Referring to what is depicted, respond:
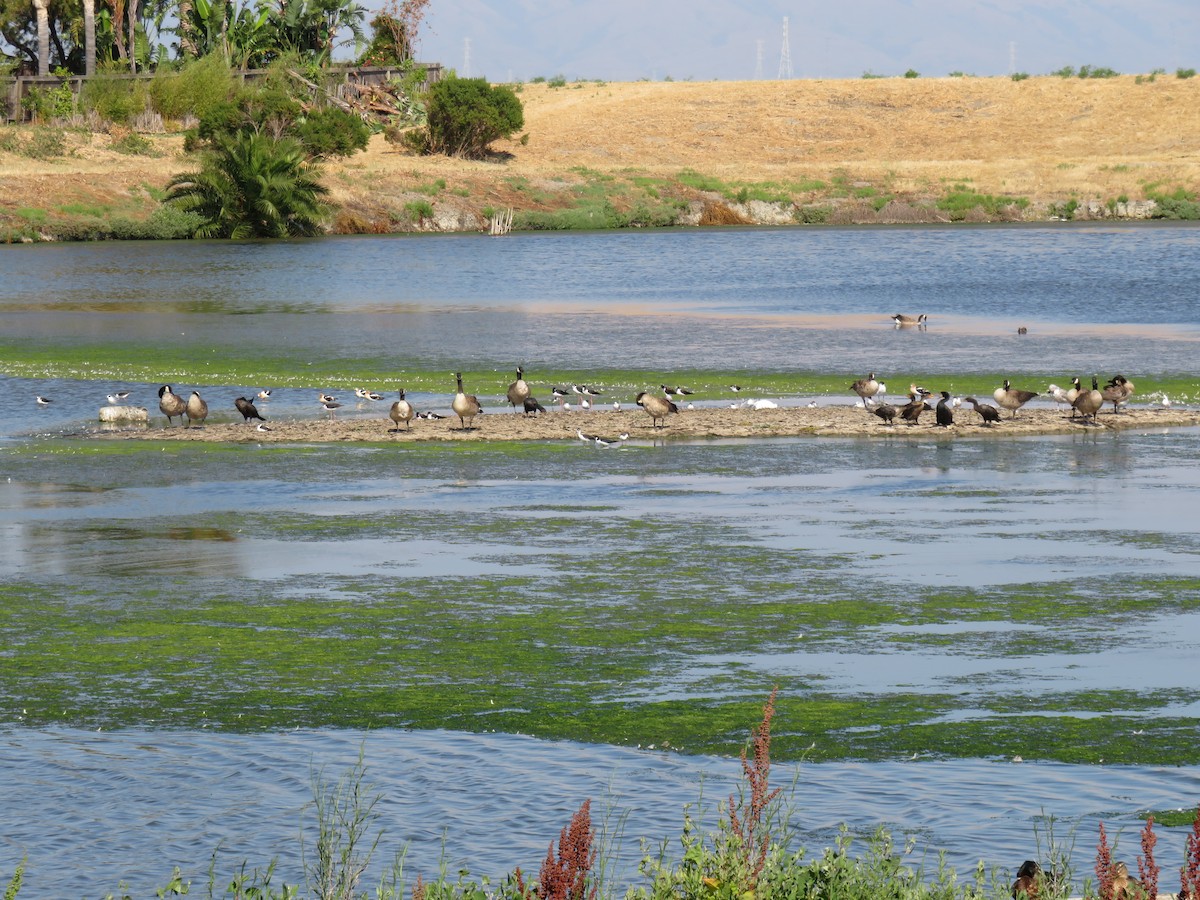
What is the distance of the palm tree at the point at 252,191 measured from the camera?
3307 inches

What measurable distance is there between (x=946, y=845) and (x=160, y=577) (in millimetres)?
9058

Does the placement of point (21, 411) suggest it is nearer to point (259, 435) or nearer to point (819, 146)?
point (259, 435)

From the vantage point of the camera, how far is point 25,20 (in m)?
121

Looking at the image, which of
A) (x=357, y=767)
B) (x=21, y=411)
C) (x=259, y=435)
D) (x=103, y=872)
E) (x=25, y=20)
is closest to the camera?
(x=103, y=872)

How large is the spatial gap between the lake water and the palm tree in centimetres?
3711

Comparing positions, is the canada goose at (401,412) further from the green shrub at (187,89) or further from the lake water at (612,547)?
the green shrub at (187,89)

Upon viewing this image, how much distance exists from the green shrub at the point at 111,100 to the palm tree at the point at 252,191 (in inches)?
750

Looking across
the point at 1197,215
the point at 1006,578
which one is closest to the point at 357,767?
the point at 1006,578

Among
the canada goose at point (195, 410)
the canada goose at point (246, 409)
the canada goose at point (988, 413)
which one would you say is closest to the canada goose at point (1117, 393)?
the canada goose at point (988, 413)

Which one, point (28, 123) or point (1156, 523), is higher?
point (28, 123)

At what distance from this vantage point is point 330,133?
100 metres

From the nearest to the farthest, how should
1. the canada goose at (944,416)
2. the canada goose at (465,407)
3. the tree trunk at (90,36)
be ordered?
1. the canada goose at (944,416)
2. the canada goose at (465,407)
3. the tree trunk at (90,36)

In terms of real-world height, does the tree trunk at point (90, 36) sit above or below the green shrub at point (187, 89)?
above

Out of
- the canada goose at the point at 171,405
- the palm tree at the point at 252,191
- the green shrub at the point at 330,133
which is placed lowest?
the canada goose at the point at 171,405
